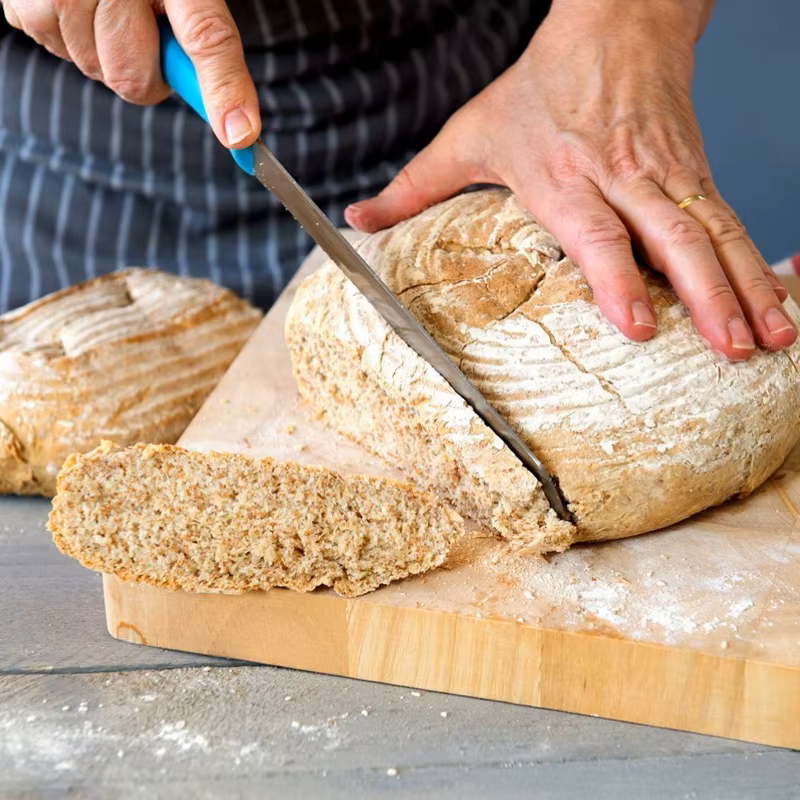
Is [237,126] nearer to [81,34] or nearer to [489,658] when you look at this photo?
[81,34]

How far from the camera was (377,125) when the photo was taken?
2.93 metres

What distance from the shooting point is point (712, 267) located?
1.92 m

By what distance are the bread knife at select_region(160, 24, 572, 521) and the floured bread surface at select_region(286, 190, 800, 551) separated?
0.07ft

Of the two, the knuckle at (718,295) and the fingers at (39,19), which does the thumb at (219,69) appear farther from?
the knuckle at (718,295)

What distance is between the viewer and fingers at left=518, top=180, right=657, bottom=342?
187cm

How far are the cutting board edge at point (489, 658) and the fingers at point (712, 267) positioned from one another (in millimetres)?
605

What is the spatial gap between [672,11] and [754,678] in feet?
5.14

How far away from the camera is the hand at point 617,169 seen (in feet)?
6.28

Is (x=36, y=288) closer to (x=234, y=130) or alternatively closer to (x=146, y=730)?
(x=234, y=130)

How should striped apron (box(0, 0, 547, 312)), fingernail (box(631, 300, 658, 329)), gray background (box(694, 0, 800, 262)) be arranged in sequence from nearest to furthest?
fingernail (box(631, 300, 658, 329)) < striped apron (box(0, 0, 547, 312)) < gray background (box(694, 0, 800, 262))

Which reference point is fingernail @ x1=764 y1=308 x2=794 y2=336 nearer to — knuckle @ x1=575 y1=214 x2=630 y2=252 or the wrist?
knuckle @ x1=575 y1=214 x2=630 y2=252

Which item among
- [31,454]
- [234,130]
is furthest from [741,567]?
[31,454]

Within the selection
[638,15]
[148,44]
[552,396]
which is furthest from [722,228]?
[148,44]

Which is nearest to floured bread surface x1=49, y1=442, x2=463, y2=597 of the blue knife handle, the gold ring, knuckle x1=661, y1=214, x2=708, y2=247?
the blue knife handle
